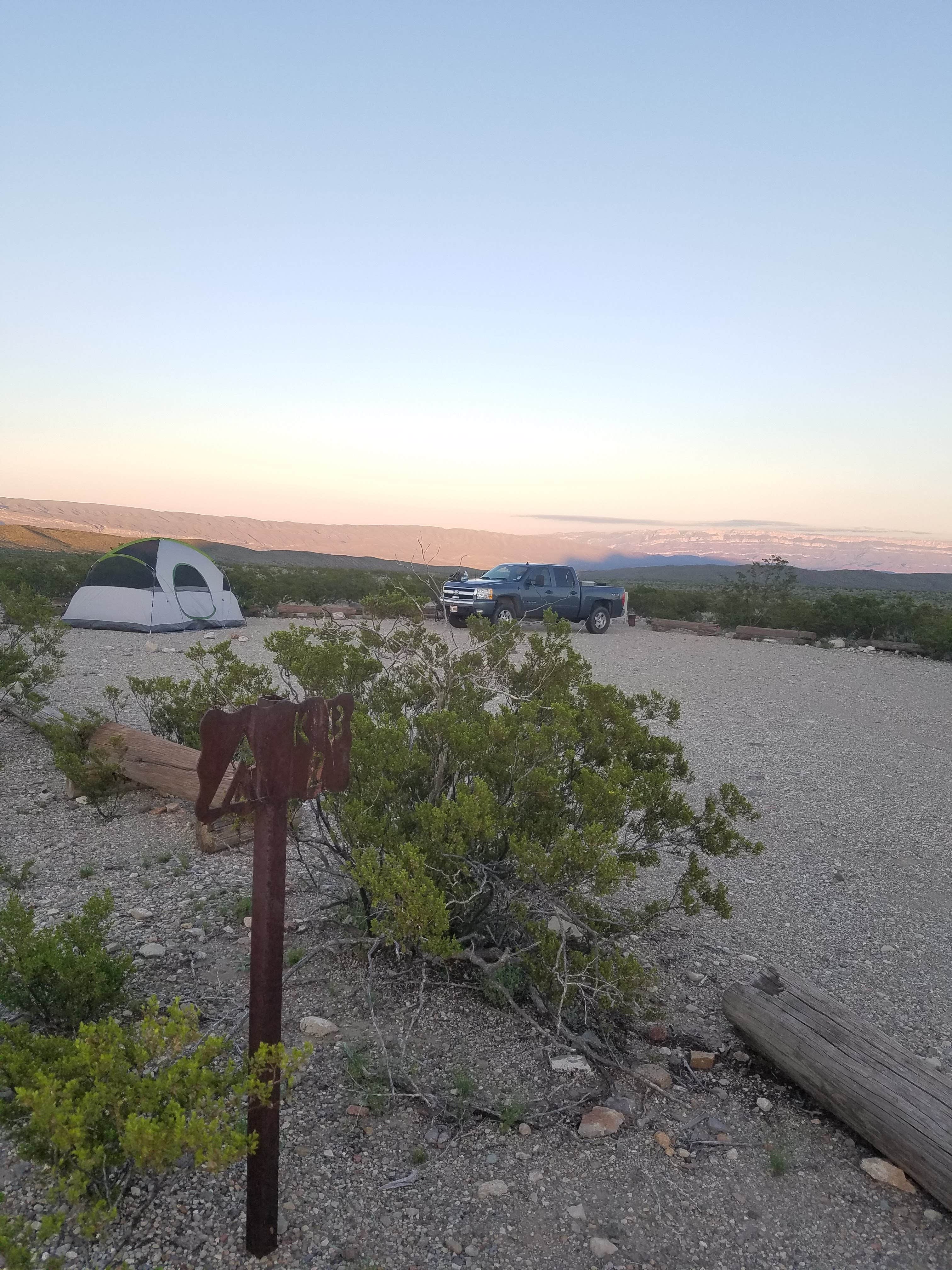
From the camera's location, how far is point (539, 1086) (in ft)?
10.0

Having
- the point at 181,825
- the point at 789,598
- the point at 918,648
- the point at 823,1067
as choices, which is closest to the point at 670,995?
the point at 823,1067

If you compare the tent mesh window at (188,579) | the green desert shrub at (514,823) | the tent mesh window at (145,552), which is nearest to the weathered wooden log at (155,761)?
the green desert shrub at (514,823)

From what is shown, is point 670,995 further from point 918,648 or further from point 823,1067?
point 918,648

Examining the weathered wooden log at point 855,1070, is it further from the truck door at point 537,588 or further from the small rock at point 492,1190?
the truck door at point 537,588

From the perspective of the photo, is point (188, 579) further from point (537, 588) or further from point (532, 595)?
point (537, 588)

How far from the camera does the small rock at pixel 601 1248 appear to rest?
2363mm

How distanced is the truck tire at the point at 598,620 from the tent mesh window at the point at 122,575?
10.3 m

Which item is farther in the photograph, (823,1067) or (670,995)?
(670,995)

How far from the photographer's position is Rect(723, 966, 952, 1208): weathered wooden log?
266 centimetres

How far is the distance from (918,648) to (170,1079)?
19.3m

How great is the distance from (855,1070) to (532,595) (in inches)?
694

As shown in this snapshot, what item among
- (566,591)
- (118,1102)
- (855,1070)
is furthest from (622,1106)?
(566,591)

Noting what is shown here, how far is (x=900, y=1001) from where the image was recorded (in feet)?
12.8

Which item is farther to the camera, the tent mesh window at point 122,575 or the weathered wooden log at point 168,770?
the tent mesh window at point 122,575
